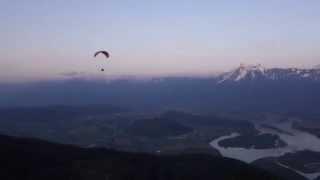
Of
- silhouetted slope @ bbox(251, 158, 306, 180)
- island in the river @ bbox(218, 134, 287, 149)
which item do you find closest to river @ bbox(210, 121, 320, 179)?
island in the river @ bbox(218, 134, 287, 149)

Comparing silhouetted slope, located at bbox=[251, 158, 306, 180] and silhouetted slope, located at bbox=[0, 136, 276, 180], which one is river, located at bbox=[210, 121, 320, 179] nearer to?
silhouetted slope, located at bbox=[251, 158, 306, 180]

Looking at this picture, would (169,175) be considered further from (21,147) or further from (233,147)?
(233,147)

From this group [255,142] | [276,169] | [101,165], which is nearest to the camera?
[101,165]

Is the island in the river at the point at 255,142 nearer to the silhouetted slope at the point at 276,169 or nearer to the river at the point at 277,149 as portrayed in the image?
the river at the point at 277,149

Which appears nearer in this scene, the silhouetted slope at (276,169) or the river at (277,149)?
the silhouetted slope at (276,169)

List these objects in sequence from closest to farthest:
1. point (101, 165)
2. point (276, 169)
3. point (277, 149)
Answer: point (101, 165) < point (276, 169) < point (277, 149)

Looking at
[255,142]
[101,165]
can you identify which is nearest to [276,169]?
[255,142]

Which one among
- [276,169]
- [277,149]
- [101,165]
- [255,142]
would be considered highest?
[101,165]

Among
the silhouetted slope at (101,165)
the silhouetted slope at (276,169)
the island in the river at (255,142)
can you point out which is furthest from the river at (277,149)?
the silhouetted slope at (101,165)

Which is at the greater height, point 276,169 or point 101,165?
point 101,165

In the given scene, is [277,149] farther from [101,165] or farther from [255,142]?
[101,165]
